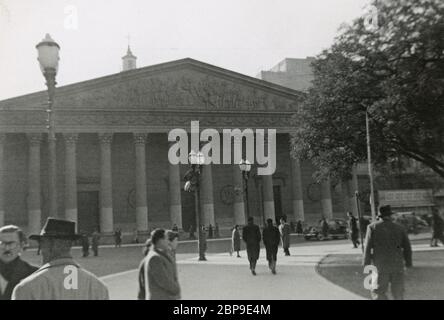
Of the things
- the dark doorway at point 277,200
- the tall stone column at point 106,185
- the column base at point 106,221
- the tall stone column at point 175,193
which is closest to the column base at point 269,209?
the dark doorway at point 277,200

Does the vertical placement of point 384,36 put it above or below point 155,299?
above

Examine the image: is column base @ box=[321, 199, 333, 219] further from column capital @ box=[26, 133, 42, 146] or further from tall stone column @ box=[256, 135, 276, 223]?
column capital @ box=[26, 133, 42, 146]

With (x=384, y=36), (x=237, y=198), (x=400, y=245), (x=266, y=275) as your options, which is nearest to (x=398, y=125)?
(x=384, y=36)

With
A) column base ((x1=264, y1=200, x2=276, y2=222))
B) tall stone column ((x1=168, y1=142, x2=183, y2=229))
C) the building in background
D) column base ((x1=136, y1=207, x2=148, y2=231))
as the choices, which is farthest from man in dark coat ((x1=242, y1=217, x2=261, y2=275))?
column base ((x1=264, y1=200, x2=276, y2=222))

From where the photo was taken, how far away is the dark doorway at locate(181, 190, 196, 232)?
48.6 metres

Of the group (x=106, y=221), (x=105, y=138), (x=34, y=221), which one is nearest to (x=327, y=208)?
(x=106, y=221)

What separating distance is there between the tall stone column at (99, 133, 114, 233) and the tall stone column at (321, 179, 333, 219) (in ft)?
69.0

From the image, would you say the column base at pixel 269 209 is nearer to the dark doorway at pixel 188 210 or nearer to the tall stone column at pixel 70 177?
the dark doorway at pixel 188 210

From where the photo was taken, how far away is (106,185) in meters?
41.9

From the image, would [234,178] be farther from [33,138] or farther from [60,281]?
[60,281]

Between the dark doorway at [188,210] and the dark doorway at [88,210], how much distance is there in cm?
854

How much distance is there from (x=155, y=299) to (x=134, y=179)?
4081 cm

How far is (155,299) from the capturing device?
6105 millimetres
